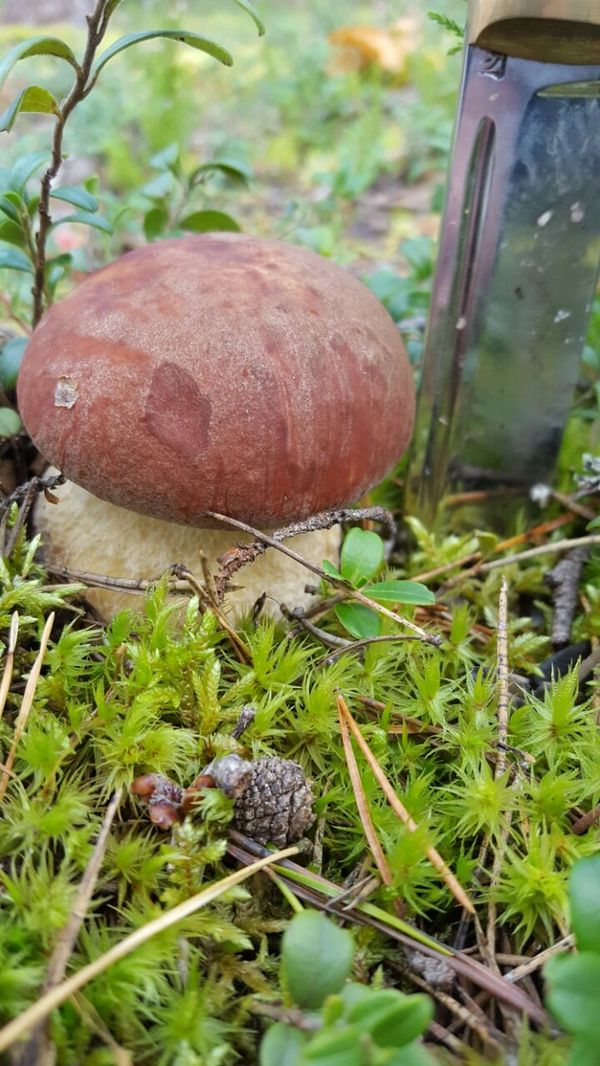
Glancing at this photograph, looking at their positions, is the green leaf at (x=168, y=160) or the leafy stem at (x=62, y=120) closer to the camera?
the leafy stem at (x=62, y=120)

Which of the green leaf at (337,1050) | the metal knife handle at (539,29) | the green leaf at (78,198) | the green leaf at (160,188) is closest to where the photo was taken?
the green leaf at (337,1050)

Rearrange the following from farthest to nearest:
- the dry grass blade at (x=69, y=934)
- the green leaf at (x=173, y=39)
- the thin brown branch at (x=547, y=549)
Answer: the thin brown branch at (x=547, y=549), the green leaf at (x=173, y=39), the dry grass blade at (x=69, y=934)

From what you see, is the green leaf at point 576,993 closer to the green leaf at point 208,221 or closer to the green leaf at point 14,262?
the green leaf at point 14,262

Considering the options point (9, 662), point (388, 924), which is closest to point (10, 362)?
point (9, 662)

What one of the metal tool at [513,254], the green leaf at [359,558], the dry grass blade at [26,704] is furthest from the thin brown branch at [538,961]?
the metal tool at [513,254]

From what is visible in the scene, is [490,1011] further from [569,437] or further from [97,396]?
[569,437]

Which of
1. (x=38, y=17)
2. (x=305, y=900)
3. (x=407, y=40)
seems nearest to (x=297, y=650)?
(x=305, y=900)
